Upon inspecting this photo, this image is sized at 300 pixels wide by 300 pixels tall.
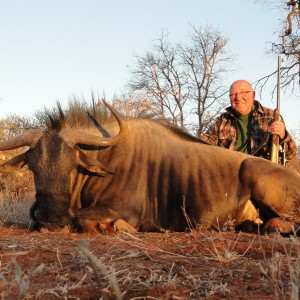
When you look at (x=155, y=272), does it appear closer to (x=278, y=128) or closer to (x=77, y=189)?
(x=77, y=189)

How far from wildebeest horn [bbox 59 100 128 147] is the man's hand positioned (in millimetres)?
2046

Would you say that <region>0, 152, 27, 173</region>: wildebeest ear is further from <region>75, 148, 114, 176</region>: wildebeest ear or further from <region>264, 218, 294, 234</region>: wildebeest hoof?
<region>264, 218, 294, 234</region>: wildebeest hoof

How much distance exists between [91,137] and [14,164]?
944 mm

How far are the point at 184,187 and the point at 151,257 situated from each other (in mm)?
2716

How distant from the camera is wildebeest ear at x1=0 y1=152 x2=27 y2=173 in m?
5.57

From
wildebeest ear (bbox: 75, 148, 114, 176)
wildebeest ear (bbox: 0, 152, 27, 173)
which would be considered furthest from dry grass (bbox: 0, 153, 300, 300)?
wildebeest ear (bbox: 0, 152, 27, 173)

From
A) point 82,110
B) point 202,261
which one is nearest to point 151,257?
point 202,261

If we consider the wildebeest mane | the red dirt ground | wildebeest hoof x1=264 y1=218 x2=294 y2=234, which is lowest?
wildebeest hoof x1=264 y1=218 x2=294 y2=234

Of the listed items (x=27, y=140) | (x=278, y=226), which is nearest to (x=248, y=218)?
(x=278, y=226)

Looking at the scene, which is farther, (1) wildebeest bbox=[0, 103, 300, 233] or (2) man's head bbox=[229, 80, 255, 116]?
(2) man's head bbox=[229, 80, 255, 116]

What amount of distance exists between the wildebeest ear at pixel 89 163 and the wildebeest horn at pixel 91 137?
120 mm

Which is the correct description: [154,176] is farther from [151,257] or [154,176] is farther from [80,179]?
[151,257]

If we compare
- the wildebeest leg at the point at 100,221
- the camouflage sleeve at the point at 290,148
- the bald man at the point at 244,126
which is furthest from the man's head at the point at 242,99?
the wildebeest leg at the point at 100,221

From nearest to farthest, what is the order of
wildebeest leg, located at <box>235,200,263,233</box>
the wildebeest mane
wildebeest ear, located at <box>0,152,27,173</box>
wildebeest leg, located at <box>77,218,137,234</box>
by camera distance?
wildebeest leg, located at <box>77,218,137,234</box> → wildebeest leg, located at <box>235,200,263,233</box> → wildebeest ear, located at <box>0,152,27,173</box> → the wildebeest mane
